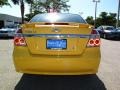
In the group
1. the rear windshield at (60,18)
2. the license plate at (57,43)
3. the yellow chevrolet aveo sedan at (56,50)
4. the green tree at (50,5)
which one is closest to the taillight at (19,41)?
the yellow chevrolet aveo sedan at (56,50)

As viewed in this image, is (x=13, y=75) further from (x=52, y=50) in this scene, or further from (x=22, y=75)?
(x=52, y=50)

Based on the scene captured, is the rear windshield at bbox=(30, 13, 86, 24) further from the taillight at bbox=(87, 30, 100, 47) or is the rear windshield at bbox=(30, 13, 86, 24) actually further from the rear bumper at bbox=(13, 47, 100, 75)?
the rear bumper at bbox=(13, 47, 100, 75)

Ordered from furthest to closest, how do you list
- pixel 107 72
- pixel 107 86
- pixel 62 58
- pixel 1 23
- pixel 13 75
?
1. pixel 1 23
2. pixel 107 72
3. pixel 13 75
4. pixel 107 86
5. pixel 62 58

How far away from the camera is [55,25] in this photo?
18.4 feet

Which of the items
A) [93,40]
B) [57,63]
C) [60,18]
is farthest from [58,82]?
[60,18]

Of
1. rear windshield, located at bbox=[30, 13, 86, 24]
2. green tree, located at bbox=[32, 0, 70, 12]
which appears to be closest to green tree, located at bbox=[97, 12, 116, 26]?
green tree, located at bbox=[32, 0, 70, 12]

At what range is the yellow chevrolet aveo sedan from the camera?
5387 millimetres

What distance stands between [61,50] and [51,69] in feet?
1.29

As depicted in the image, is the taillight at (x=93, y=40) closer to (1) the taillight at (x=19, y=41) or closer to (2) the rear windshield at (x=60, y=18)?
(1) the taillight at (x=19, y=41)

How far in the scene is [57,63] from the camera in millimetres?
5363

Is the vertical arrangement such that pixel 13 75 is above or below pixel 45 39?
below

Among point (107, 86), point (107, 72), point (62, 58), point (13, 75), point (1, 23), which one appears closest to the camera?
point (62, 58)

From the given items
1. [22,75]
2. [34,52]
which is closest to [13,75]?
[22,75]

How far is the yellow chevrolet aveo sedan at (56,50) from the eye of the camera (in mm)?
5387
